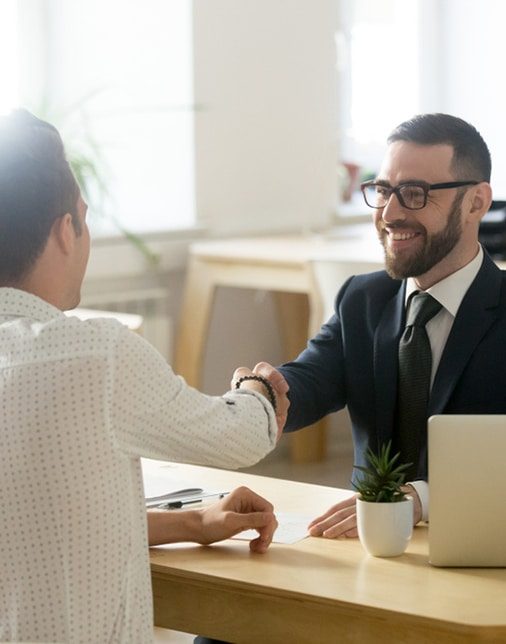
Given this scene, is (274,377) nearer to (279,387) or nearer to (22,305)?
(279,387)

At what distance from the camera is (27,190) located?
162cm

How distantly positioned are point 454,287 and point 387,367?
0.61 ft

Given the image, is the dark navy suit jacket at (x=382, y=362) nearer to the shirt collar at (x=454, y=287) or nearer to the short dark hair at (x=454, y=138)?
the shirt collar at (x=454, y=287)

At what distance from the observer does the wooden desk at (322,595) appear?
1580 mm

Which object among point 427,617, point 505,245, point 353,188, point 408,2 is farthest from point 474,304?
point 408,2

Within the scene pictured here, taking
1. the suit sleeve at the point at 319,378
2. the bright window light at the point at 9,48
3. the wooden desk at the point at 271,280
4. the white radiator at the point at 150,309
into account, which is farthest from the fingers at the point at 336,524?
the bright window light at the point at 9,48

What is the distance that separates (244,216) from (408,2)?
1.76 m

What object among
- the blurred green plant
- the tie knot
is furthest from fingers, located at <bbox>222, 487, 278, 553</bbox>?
the blurred green plant

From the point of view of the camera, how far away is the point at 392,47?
21.8ft

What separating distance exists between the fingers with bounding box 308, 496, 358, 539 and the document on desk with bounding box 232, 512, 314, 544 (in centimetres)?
2

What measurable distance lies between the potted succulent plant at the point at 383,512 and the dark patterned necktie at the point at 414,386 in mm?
461

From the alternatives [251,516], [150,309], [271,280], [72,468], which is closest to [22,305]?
[72,468]

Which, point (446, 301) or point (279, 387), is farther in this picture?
point (446, 301)

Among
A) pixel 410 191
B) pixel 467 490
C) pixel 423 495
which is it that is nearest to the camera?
pixel 467 490
